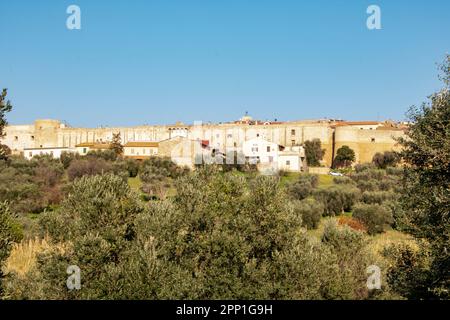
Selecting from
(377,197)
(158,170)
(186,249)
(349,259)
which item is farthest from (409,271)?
(158,170)

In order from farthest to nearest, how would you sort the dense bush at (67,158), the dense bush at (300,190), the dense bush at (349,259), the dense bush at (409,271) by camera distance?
1. the dense bush at (67,158)
2. the dense bush at (300,190)
3. the dense bush at (349,259)
4. the dense bush at (409,271)

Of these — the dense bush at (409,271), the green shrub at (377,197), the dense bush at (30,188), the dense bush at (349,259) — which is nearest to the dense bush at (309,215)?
the green shrub at (377,197)

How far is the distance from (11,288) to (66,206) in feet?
7.63

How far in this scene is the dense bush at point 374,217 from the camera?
26.2m

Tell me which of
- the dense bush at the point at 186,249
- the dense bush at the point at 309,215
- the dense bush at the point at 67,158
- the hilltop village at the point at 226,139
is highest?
the hilltop village at the point at 226,139

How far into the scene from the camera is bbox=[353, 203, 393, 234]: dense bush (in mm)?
26156

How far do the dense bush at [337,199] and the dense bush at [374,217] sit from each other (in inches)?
148

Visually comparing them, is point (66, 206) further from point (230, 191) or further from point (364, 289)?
point (364, 289)

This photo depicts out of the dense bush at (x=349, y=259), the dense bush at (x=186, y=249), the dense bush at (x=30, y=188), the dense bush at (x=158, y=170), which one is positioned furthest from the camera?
the dense bush at (x=158, y=170)

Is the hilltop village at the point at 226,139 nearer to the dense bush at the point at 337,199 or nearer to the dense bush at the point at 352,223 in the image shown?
the dense bush at the point at 337,199

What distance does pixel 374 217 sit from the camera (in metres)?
26.3

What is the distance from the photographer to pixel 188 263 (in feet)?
32.6

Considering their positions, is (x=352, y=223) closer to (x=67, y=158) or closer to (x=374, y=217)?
(x=374, y=217)

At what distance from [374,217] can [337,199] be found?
586cm
